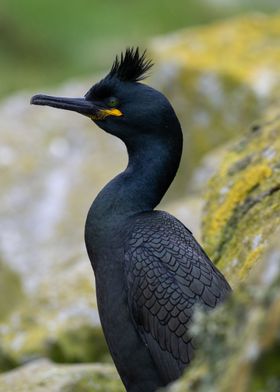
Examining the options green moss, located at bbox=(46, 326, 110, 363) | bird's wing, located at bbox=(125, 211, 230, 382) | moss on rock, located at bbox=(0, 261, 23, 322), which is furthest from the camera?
moss on rock, located at bbox=(0, 261, 23, 322)

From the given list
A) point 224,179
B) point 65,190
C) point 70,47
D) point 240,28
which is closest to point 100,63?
point 70,47

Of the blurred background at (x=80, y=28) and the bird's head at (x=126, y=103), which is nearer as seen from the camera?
the bird's head at (x=126, y=103)

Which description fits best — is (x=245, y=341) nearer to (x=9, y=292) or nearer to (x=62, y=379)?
(x=62, y=379)

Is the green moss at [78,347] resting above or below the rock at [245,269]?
above

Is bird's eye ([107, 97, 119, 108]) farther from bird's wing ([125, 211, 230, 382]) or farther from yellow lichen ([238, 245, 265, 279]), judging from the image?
yellow lichen ([238, 245, 265, 279])

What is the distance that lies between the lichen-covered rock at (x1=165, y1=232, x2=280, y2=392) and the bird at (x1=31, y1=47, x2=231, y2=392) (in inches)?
75.0

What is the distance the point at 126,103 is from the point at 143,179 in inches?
20.7

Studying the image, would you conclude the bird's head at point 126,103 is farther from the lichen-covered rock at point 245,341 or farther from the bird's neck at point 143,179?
the lichen-covered rock at point 245,341

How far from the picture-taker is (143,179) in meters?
6.67

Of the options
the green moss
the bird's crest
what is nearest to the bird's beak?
the bird's crest

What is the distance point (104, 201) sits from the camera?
6.54m

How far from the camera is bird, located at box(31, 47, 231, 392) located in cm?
577

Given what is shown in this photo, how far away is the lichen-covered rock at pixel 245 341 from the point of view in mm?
3137

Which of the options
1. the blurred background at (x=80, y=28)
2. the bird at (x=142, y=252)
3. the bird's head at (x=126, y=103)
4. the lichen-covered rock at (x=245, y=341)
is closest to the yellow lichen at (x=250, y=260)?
the bird at (x=142, y=252)
